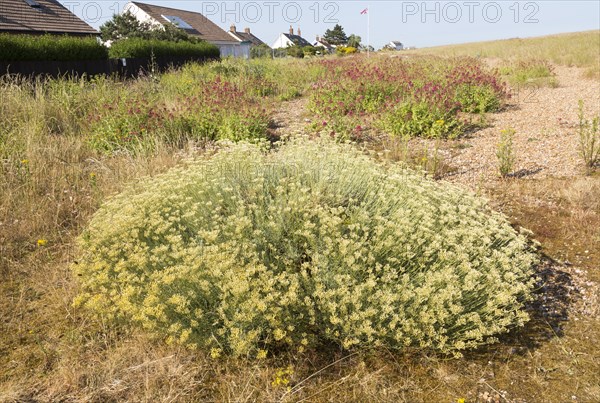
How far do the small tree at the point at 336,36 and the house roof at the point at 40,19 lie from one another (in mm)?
59042

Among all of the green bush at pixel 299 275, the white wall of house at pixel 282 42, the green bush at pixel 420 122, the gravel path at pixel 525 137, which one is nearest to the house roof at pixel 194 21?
the white wall of house at pixel 282 42

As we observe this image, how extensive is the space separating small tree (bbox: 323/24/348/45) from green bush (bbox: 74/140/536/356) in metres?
80.2

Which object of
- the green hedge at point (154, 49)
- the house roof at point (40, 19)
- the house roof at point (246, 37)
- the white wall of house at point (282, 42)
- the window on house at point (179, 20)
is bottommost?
the green hedge at point (154, 49)

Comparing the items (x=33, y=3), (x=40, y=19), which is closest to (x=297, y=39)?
(x=33, y=3)

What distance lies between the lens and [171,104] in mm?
8086

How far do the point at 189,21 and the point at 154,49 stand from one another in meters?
23.0

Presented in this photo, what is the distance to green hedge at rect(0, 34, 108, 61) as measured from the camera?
→ 14.2 m

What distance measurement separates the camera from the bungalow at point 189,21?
36812 mm

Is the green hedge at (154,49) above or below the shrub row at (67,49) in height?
above

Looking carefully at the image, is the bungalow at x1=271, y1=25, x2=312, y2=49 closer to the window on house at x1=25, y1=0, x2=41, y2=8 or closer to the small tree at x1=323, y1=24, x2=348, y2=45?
the small tree at x1=323, y1=24, x2=348, y2=45

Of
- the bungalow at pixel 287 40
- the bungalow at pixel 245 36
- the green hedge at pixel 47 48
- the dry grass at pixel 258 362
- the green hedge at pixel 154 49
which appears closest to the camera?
the dry grass at pixel 258 362

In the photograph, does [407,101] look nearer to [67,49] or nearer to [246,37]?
[67,49]

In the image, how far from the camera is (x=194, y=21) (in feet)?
141

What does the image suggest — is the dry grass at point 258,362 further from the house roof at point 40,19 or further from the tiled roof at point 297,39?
the tiled roof at point 297,39
